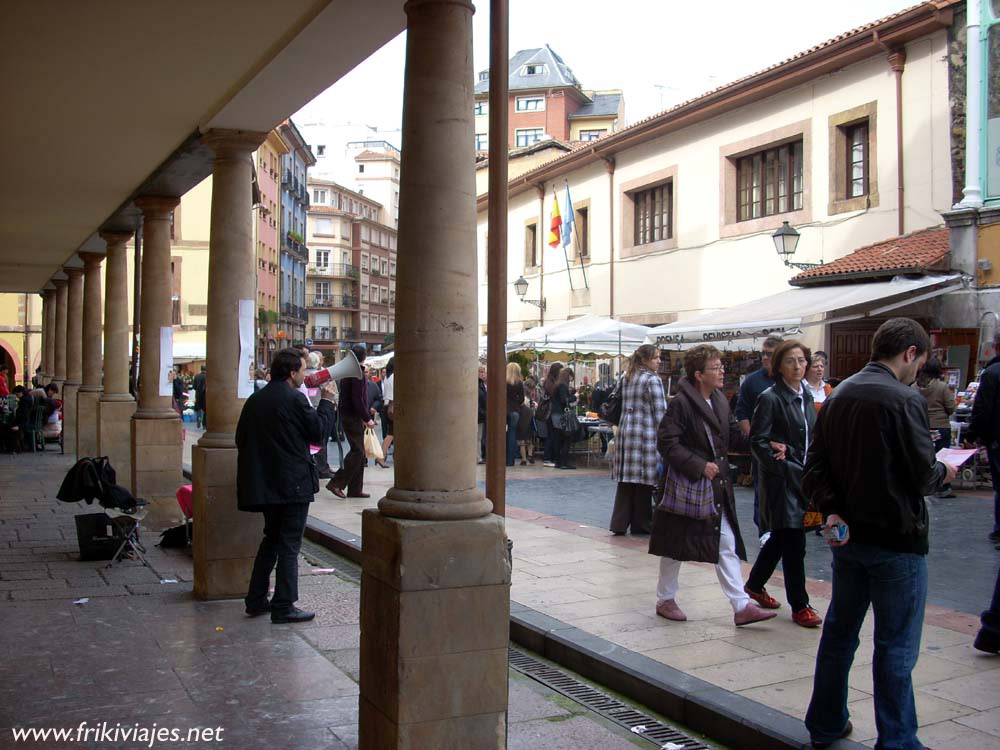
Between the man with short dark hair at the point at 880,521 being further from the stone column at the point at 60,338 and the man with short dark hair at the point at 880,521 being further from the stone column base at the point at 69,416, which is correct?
the stone column at the point at 60,338

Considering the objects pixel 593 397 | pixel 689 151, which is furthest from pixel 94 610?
pixel 689 151

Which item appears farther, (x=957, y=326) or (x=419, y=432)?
(x=957, y=326)

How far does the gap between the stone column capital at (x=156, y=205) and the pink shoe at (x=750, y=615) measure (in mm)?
7716

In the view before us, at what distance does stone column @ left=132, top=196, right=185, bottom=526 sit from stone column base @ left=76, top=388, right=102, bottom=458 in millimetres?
4463

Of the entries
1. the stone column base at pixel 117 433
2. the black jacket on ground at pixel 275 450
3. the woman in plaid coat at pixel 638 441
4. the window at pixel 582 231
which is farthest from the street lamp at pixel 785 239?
the black jacket on ground at pixel 275 450

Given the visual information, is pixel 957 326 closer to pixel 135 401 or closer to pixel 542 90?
pixel 135 401

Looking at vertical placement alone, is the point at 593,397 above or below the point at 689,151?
below

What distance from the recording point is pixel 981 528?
965 centimetres

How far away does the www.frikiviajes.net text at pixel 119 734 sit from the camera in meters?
4.29

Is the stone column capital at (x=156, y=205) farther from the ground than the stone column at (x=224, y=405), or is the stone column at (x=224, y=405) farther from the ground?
the stone column capital at (x=156, y=205)

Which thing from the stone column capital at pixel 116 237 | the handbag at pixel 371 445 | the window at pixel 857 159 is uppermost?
the window at pixel 857 159

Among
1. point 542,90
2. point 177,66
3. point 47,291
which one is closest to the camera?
point 177,66

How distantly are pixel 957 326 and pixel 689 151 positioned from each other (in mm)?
8871

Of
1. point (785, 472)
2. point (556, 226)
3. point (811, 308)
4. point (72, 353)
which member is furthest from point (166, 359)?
point (556, 226)
